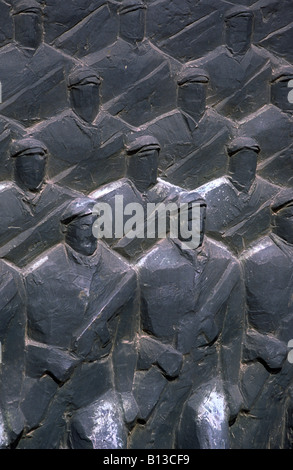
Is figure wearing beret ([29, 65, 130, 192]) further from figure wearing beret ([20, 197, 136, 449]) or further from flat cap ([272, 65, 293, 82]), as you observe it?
flat cap ([272, 65, 293, 82])

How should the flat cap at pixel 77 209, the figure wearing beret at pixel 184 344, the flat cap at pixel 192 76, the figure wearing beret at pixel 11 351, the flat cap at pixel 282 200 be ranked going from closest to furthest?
the figure wearing beret at pixel 11 351
the flat cap at pixel 77 209
the figure wearing beret at pixel 184 344
the flat cap at pixel 192 76
the flat cap at pixel 282 200

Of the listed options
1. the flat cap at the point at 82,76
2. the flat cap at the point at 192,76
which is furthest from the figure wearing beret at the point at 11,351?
the flat cap at the point at 192,76

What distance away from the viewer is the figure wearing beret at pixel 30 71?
12.3ft

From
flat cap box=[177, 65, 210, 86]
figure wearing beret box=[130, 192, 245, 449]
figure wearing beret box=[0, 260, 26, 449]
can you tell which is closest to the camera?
figure wearing beret box=[0, 260, 26, 449]

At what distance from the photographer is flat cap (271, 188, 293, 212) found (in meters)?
4.12

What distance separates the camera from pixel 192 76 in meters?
4.00

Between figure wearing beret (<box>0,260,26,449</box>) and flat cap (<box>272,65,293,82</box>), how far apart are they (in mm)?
1394

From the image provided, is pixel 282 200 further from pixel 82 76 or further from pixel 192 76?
pixel 82 76

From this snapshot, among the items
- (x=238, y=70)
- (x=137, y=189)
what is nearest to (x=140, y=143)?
(x=137, y=189)

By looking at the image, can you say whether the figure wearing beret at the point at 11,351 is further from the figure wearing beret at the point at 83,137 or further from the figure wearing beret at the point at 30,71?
the figure wearing beret at the point at 30,71

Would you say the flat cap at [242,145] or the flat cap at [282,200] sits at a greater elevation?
the flat cap at [242,145]

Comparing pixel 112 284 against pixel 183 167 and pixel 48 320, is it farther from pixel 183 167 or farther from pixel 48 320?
pixel 183 167

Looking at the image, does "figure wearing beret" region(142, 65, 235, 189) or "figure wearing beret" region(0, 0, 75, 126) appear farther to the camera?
"figure wearing beret" region(142, 65, 235, 189)

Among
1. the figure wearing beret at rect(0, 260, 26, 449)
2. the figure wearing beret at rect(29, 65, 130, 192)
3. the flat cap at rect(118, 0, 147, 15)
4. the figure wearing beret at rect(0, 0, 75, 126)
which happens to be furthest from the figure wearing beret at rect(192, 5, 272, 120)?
the figure wearing beret at rect(0, 260, 26, 449)
